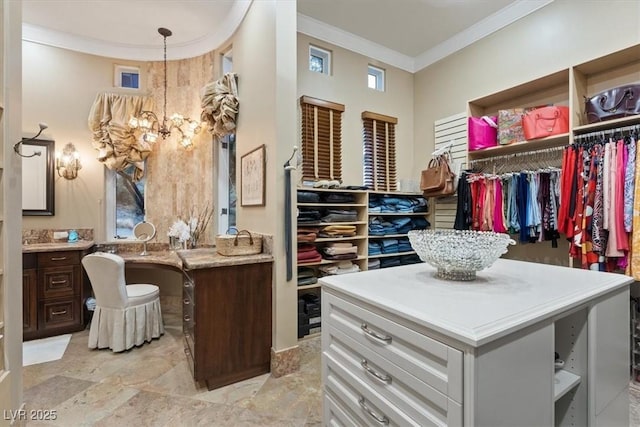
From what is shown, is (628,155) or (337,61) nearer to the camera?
(628,155)

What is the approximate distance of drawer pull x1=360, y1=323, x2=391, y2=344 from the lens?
0.95 m

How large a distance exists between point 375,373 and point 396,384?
8cm

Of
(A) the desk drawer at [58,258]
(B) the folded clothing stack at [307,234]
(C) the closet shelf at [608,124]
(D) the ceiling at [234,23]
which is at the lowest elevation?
(A) the desk drawer at [58,258]

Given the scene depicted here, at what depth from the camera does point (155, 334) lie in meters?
2.99

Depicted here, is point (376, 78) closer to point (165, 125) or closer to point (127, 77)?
point (165, 125)

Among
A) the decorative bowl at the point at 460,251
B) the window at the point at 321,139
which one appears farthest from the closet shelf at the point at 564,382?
the window at the point at 321,139

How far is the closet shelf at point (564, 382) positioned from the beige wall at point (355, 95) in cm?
283

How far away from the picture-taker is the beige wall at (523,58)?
2574mm

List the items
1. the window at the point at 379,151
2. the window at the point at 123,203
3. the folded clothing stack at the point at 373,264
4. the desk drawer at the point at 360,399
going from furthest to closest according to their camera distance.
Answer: the window at the point at 379,151 < the window at the point at 123,203 < the folded clothing stack at the point at 373,264 < the desk drawer at the point at 360,399

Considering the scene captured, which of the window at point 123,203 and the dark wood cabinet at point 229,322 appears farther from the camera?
the window at point 123,203

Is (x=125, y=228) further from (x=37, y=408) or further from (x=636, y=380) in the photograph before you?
→ (x=636, y=380)

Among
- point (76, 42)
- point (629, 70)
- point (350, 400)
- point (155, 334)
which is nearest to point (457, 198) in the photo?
point (629, 70)

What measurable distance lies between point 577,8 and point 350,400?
3.69 meters

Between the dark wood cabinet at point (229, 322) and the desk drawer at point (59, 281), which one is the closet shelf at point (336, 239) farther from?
the desk drawer at point (59, 281)
